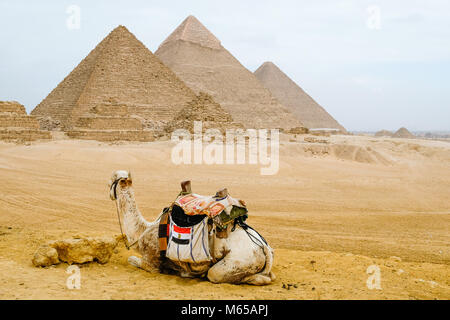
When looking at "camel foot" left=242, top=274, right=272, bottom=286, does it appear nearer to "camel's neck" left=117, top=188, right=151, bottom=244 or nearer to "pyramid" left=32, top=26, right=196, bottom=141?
"camel's neck" left=117, top=188, right=151, bottom=244

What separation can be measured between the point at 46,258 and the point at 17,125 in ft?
68.8

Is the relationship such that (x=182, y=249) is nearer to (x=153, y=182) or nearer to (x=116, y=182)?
(x=116, y=182)

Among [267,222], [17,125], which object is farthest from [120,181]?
[17,125]

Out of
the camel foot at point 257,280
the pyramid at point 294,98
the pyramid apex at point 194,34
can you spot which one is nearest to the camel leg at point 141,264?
the camel foot at point 257,280

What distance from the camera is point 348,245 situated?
459 centimetres

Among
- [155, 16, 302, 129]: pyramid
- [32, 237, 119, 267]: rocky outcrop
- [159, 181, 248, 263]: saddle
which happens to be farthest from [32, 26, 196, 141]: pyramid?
[159, 181, 248, 263]: saddle

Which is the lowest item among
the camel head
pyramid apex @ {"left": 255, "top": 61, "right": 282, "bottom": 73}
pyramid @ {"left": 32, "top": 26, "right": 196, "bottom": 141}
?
the camel head

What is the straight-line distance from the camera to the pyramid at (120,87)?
4059 cm

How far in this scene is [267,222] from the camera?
18.2 feet

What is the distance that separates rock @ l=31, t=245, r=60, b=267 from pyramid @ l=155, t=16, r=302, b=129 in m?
57.5

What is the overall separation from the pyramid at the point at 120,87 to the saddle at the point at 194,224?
111ft

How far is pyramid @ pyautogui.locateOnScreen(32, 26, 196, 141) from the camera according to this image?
4059 centimetres

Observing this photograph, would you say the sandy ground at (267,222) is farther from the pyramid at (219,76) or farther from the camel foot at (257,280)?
the pyramid at (219,76)
